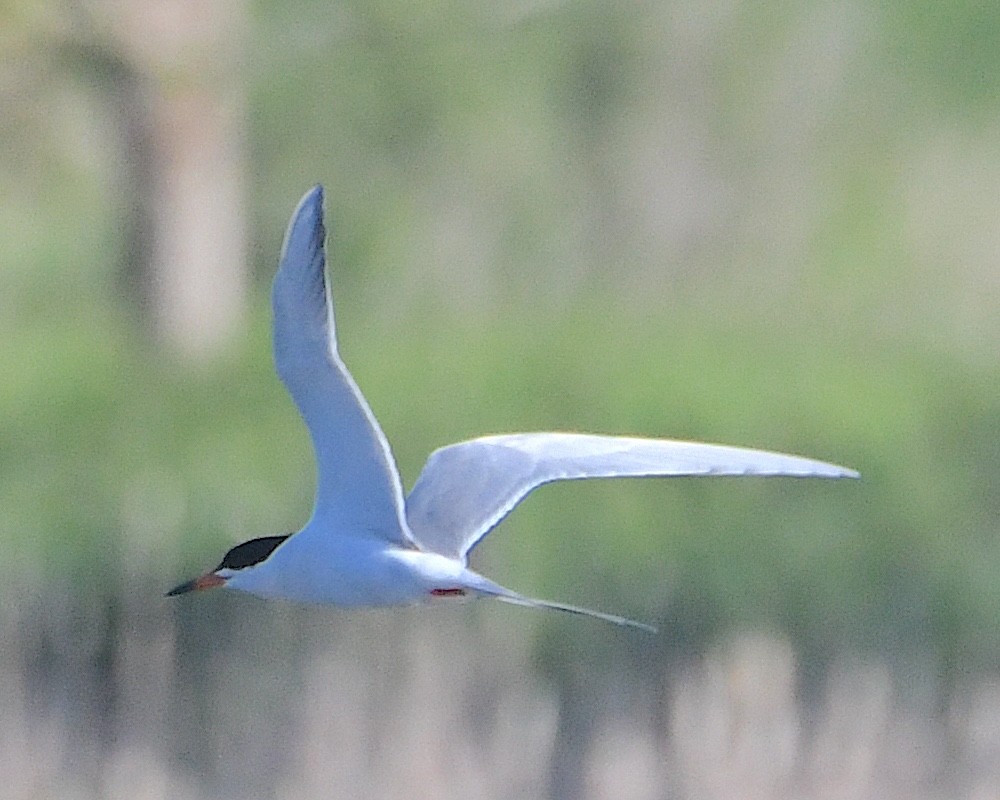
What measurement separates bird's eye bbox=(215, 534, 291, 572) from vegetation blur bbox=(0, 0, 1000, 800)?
181cm

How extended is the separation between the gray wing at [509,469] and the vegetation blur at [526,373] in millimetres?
1777

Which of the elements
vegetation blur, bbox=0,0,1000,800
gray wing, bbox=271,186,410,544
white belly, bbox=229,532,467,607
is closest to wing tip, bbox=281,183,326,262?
gray wing, bbox=271,186,410,544

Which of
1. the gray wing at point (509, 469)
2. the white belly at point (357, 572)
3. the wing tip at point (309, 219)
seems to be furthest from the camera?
the gray wing at point (509, 469)

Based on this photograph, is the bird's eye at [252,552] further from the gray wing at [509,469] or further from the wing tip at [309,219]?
the wing tip at [309,219]

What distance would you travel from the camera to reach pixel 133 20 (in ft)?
25.0

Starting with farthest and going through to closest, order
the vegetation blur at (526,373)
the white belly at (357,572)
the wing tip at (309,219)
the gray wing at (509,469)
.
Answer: the vegetation blur at (526,373) → the gray wing at (509,469) → the white belly at (357,572) → the wing tip at (309,219)

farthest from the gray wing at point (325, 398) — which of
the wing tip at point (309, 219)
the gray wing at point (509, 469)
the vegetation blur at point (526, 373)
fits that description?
the vegetation blur at point (526, 373)

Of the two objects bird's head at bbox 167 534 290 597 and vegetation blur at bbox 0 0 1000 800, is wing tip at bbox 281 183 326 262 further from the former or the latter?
vegetation blur at bbox 0 0 1000 800

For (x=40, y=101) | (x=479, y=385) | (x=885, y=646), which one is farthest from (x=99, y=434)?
(x=885, y=646)

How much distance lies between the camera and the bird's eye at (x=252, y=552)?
11.5ft

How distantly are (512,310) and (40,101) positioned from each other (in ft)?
5.40

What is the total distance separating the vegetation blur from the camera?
5633 millimetres

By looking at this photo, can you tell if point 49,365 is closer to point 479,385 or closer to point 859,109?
point 479,385

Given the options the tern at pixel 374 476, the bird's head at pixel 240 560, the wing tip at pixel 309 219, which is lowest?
the bird's head at pixel 240 560
